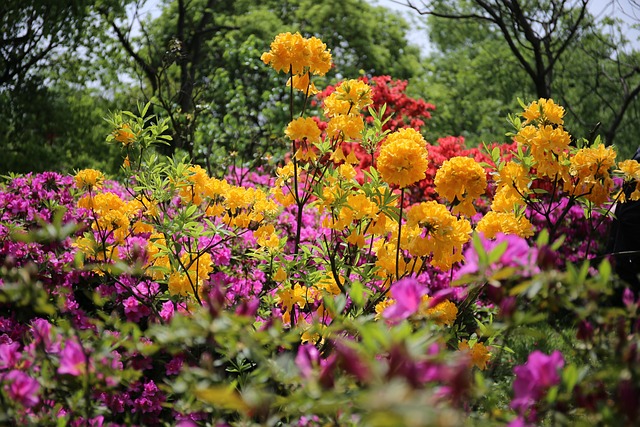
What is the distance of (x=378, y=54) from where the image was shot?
16328 millimetres

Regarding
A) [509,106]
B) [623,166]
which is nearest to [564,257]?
[623,166]

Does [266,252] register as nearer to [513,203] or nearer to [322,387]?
[513,203]

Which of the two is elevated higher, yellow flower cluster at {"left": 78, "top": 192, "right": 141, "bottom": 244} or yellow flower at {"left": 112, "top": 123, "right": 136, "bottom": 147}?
yellow flower at {"left": 112, "top": 123, "right": 136, "bottom": 147}

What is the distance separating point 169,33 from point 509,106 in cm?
960

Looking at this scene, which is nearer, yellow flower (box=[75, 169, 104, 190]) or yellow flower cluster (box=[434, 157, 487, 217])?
yellow flower cluster (box=[434, 157, 487, 217])

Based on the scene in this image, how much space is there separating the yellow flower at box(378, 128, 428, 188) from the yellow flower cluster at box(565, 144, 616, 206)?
75 centimetres

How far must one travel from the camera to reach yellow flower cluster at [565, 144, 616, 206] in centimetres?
230

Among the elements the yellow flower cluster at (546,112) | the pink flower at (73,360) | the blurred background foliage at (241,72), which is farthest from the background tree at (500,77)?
the pink flower at (73,360)

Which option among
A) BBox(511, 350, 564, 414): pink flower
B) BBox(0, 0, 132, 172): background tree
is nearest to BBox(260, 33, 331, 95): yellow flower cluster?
BBox(511, 350, 564, 414): pink flower

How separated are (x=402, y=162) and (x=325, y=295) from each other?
A: 0.51m

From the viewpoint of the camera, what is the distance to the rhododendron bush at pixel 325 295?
3.22 ft

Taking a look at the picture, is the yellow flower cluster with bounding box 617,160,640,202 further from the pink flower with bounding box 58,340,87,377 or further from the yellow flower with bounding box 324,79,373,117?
the pink flower with bounding box 58,340,87,377

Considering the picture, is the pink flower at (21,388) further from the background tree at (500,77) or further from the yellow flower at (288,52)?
the background tree at (500,77)

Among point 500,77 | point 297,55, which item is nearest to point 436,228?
point 297,55
